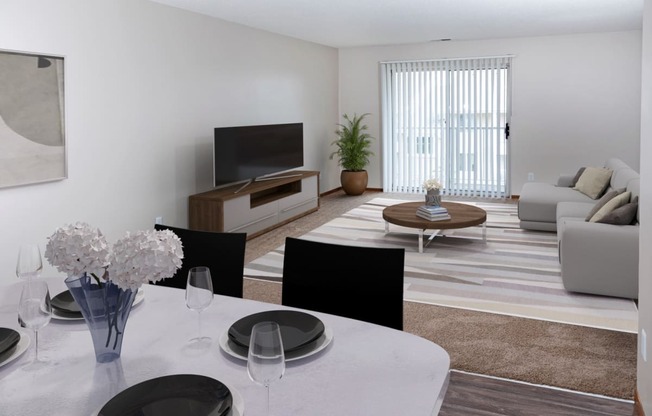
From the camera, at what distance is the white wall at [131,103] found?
4.00 metres

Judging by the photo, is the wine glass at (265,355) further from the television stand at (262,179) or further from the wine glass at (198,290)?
the television stand at (262,179)

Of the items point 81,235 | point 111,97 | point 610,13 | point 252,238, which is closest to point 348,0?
point 111,97

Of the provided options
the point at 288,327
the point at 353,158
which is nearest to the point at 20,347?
the point at 288,327

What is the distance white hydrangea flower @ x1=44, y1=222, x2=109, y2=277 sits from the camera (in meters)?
1.34

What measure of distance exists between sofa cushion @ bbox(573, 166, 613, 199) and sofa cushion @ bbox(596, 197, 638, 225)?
6.50 ft

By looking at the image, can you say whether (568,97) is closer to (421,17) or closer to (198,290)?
(421,17)

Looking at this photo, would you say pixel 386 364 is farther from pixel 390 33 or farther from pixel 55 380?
pixel 390 33

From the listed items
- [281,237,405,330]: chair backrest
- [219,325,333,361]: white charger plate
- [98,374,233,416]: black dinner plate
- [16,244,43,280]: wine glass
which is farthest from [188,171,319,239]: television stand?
[98,374,233,416]: black dinner plate

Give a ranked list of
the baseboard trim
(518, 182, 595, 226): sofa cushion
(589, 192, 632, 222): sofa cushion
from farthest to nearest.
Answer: (518, 182, 595, 226): sofa cushion → (589, 192, 632, 222): sofa cushion → the baseboard trim

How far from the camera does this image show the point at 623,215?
4.05 meters

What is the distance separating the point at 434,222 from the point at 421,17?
2497 millimetres

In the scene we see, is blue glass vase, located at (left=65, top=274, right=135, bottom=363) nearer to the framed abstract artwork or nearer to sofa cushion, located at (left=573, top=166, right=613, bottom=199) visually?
the framed abstract artwork

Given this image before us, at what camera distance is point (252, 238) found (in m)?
6.17

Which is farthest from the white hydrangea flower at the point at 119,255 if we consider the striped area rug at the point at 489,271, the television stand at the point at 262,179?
the television stand at the point at 262,179
